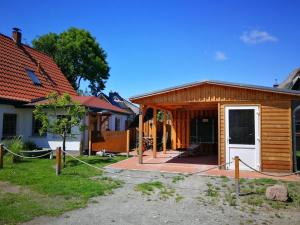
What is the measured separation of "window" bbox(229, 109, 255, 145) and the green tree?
26333 mm

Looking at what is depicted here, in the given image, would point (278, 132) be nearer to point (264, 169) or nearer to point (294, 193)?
point (264, 169)

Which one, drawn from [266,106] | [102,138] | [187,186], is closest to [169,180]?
[187,186]

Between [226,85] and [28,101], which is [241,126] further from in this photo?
[28,101]

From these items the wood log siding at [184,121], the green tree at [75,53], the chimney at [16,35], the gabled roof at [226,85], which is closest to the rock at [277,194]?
the gabled roof at [226,85]

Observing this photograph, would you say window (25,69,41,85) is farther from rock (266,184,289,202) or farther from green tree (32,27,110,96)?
rock (266,184,289,202)

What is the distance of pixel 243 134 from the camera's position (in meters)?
11.4

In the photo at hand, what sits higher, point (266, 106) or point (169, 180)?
point (266, 106)

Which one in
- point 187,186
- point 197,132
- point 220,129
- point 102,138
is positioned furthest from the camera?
point 197,132

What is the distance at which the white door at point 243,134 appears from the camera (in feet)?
37.0

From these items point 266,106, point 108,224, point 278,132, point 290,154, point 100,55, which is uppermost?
point 100,55

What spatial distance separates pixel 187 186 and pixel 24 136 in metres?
12.2

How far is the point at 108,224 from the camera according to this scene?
215 inches

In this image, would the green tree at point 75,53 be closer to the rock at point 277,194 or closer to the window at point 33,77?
the window at point 33,77

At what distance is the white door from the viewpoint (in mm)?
11281
